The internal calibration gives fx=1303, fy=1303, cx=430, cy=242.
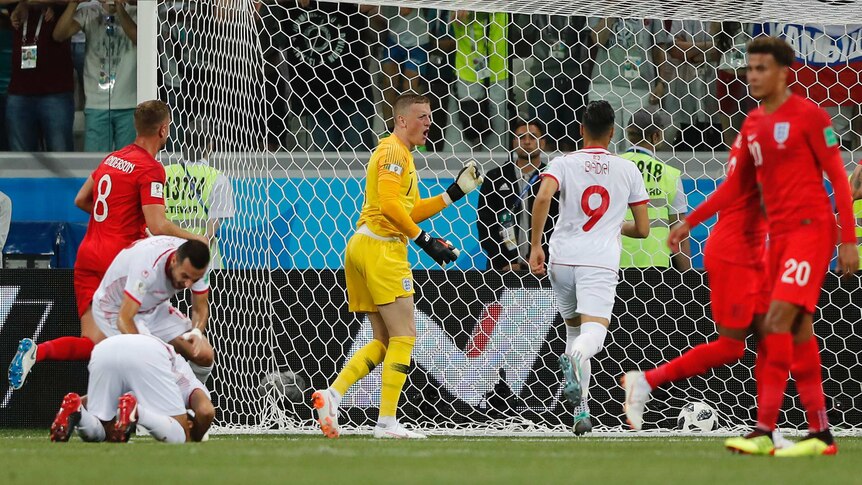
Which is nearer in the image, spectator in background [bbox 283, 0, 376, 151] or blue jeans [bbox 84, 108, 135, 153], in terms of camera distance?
spectator in background [bbox 283, 0, 376, 151]

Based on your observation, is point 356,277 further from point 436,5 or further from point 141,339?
point 436,5

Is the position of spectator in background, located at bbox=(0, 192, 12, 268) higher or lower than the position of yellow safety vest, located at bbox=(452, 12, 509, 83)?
lower

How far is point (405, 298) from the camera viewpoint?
7.23 m

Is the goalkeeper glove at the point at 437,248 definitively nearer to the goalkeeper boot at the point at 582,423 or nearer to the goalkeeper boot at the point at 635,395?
the goalkeeper boot at the point at 582,423

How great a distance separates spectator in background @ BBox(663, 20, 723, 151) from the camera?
9914 mm

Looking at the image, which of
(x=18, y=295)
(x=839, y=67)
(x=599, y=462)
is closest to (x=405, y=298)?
(x=599, y=462)

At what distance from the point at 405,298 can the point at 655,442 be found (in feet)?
5.12

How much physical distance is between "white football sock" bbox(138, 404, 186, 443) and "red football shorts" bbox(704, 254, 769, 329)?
2.59 meters

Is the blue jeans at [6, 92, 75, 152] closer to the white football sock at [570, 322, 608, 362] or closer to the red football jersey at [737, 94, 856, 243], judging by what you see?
the white football sock at [570, 322, 608, 362]

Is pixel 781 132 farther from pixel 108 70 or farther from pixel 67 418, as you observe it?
pixel 108 70

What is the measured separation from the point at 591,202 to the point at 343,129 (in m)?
3.69

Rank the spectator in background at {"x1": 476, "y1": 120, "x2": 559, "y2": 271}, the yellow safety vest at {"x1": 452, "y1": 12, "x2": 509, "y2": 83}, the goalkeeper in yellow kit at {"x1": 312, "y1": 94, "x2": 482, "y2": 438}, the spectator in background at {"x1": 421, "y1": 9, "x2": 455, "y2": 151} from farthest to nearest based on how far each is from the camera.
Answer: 1. the spectator in background at {"x1": 421, "y1": 9, "x2": 455, "y2": 151}
2. the yellow safety vest at {"x1": 452, "y1": 12, "x2": 509, "y2": 83}
3. the spectator in background at {"x1": 476, "y1": 120, "x2": 559, "y2": 271}
4. the goalkeeper in yellow kit at {"x1": 312, "y1": 94, "x2": 482, "y2": 438}

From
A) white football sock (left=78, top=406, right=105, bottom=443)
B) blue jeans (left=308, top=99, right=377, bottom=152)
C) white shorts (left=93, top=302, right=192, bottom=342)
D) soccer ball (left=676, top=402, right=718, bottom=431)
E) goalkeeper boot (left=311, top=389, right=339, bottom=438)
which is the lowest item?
soccer ball (left=676, top=402, right=718, bottom=431)

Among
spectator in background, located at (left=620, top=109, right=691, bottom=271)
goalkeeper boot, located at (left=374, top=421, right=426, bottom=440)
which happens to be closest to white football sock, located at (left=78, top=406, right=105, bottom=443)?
goalkeeper boot, located at (left=374, top=421, right=426, bottom=440)
